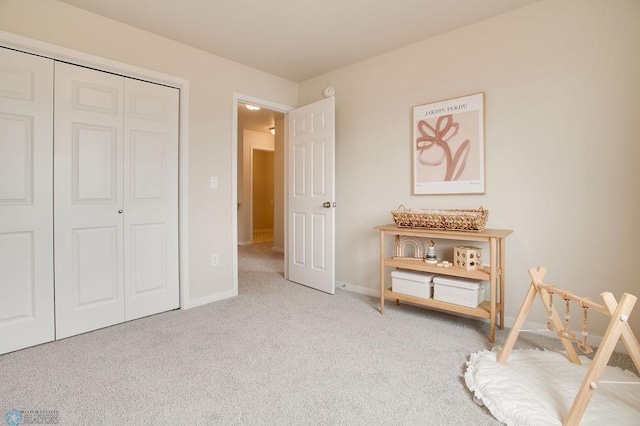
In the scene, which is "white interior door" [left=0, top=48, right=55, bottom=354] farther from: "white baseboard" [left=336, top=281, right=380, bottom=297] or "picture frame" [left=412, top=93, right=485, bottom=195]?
"picture frame" [left=412, top=93, right=485, bottom=195]

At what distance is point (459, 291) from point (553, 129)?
129 centimetres

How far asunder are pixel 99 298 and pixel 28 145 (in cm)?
115

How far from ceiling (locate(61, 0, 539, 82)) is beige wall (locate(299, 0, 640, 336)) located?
228 mm

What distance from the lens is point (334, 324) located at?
2.43 m

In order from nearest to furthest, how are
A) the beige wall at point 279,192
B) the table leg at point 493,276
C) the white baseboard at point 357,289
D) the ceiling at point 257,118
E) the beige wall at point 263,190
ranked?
the table leg at point 493,276 < the white baseboard at point 357,289 < the ceiling at point 257,118 < the beige wall at point 279,192 < the beige wall at point 263,190

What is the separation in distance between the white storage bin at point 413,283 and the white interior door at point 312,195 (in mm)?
780

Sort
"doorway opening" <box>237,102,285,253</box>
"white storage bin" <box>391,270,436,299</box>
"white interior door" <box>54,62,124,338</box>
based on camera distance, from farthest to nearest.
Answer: "doorway opening" <box>237,102,285,253</box> < "white storage bin" <box>391,270,436,299</box> < "white interior door" <box>54,62,124,338</box>

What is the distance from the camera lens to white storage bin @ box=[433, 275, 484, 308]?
87.8 inches

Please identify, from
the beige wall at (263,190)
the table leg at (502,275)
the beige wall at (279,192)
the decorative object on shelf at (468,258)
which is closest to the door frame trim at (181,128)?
the decorative object on shelf at (468,258)

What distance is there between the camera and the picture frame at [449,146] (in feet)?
8.02

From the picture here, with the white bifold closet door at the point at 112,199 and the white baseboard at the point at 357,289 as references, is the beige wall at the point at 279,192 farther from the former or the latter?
the white bifold closet door at the point at 112,199

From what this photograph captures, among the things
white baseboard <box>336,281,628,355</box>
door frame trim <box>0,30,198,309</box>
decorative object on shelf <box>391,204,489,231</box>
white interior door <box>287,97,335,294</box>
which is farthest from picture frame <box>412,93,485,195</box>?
door frame trim <box>0,30,198,309</box>

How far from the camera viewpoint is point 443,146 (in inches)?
103

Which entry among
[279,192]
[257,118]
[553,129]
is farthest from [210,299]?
[257,118]
